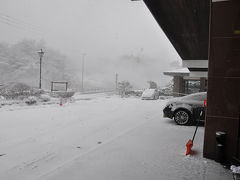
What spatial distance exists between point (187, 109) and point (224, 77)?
4166 millimetres

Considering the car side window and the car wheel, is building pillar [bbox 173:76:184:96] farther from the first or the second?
the car wheel

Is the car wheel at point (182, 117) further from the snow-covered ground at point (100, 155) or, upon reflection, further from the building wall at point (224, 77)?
the building wall at point (224, 77)

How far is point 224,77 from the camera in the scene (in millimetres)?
4293

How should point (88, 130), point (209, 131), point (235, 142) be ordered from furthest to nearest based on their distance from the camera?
point (88, 130)
point (209, 131)
point (235, 142)

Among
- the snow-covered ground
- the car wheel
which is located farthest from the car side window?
the snow-covered ground

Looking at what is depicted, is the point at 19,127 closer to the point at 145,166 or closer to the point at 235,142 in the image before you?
the point at 145,166

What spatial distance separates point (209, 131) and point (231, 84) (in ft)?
3.73

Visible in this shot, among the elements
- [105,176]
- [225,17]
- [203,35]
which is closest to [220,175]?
[105,176]

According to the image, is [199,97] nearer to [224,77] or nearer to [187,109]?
[187,109]

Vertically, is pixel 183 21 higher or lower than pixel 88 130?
higher

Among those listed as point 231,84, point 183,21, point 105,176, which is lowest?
point 105,176

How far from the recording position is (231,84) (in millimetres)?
4234

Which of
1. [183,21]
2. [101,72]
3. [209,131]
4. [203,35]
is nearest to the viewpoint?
[209,131]

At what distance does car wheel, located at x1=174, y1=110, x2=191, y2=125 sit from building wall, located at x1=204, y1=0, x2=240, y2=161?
3.91 meters
